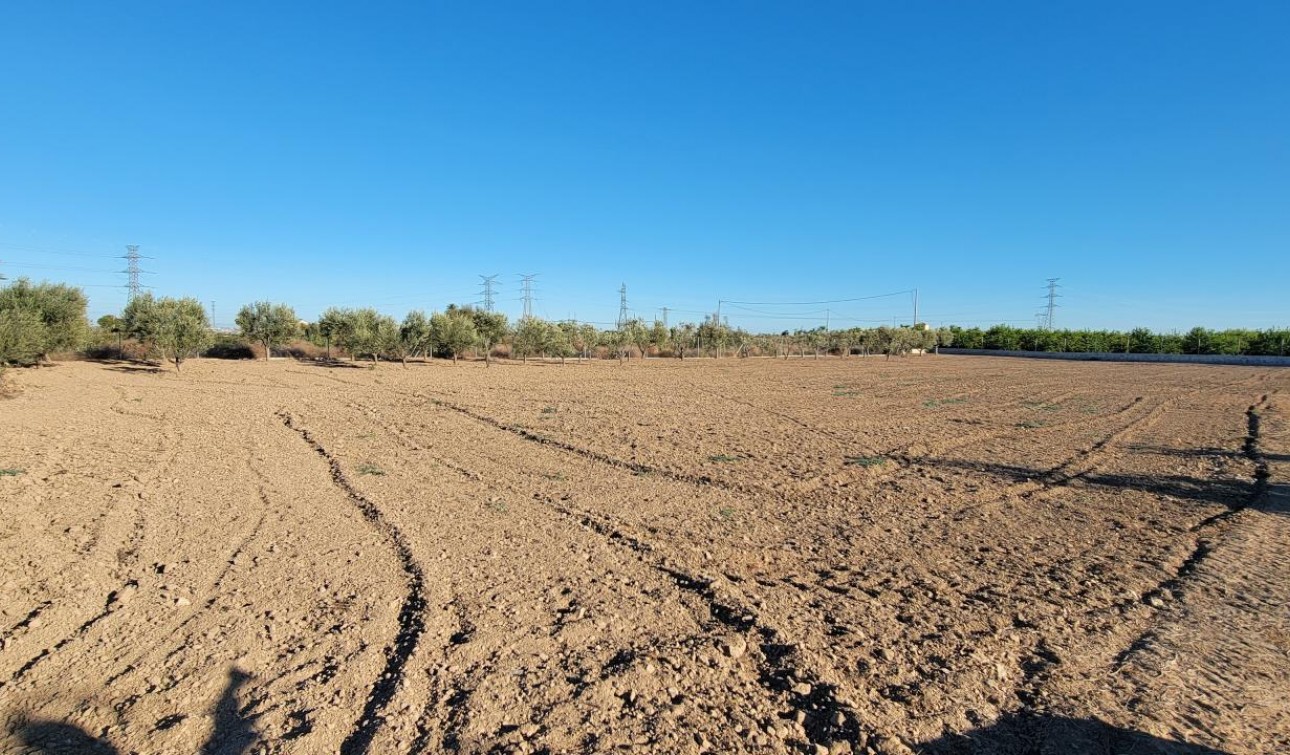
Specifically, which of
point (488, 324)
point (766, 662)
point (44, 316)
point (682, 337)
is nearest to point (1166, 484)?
point (766, 662)

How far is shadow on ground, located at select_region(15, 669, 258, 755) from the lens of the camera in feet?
10.5

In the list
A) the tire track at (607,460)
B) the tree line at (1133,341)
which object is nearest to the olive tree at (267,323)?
the tire track at (607,460)

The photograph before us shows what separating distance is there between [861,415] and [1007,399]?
9131mm

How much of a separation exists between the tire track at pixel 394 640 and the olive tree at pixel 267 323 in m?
46.4

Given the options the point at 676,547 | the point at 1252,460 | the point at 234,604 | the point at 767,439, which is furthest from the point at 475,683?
the point at 1252,460

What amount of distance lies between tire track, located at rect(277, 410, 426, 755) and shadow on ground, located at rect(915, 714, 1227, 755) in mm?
3029

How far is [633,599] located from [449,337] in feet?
154

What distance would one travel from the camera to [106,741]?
3.28 metres

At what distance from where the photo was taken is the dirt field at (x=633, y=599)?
3.45 metres

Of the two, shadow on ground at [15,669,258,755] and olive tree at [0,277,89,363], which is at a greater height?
olive tree at [0,277,89,363]

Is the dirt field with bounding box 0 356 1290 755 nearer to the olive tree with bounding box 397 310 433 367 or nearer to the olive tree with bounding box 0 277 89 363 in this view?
the olive tree with bounding box 0 277 89 363

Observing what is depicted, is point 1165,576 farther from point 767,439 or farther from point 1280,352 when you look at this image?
point 1280,352

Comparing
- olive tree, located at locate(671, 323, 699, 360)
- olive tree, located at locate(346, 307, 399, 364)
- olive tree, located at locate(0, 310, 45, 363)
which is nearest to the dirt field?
olive tree, located at locate(0, 310, 45, 363)

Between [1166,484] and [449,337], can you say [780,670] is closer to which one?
[1166,484]
